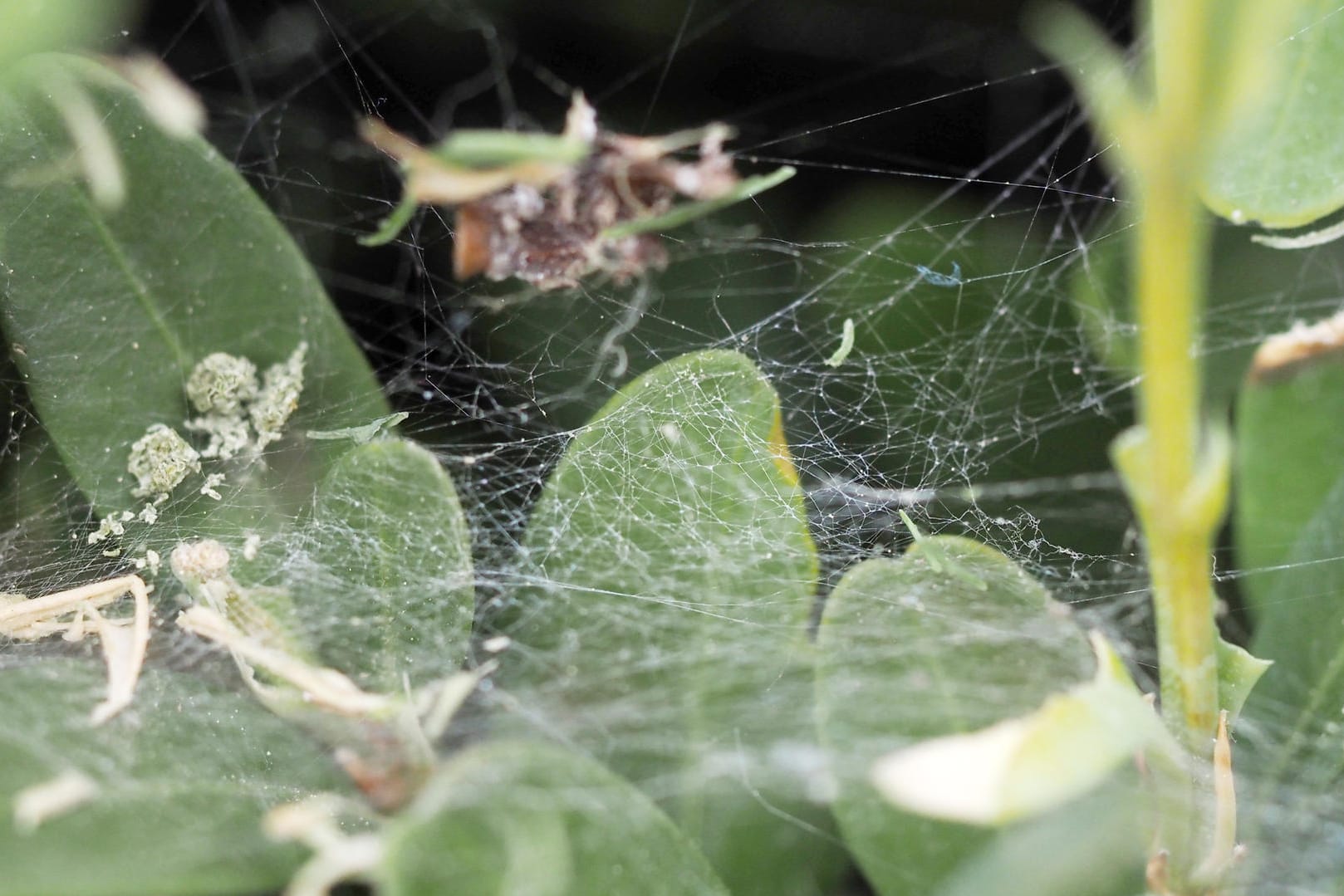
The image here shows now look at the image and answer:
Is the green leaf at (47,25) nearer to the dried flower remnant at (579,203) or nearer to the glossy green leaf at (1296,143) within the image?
the dried flower remnant at (579,203)

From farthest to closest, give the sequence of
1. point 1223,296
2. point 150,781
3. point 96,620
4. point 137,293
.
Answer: point 1223,296
point 137,293
point 96,620
point 150,781

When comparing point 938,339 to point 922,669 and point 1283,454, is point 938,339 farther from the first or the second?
point 922,669

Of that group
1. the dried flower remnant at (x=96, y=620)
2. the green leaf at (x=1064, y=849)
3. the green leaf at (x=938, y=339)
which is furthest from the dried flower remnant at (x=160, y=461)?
the green leaf at (x=1064, y=849)

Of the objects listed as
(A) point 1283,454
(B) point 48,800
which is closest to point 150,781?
(B) point 48,800

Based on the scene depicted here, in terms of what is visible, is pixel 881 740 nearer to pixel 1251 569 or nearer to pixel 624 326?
pixel 1251 569

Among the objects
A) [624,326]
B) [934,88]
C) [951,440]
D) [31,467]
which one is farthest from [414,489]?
[934,88]

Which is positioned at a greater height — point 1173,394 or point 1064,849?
point 1173,394

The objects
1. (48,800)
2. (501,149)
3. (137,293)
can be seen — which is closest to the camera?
(501,149)
